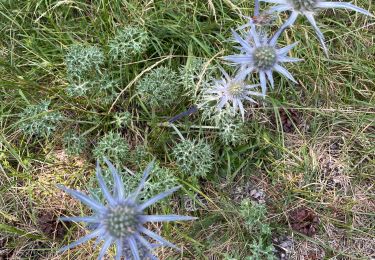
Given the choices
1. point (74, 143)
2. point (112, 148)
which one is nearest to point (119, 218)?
point (112, 148)

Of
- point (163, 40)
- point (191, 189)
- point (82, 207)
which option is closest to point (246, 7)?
point (163, 40)

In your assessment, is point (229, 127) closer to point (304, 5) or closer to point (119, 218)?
point (304, 5)

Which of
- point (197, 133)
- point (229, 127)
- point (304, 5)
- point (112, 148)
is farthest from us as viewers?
point (197, 133)

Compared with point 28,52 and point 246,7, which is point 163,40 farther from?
point 28,52

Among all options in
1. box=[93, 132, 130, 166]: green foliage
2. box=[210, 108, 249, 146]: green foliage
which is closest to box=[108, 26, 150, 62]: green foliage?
box=[93, 132, 130, 166]: green foliage

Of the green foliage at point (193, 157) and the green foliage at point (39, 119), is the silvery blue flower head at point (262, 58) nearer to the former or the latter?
the green foliage at point (193, 157)

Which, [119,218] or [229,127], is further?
[229,127]

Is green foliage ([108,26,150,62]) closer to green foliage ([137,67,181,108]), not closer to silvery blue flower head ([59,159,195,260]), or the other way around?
green foliage ([137,67,181,108])
